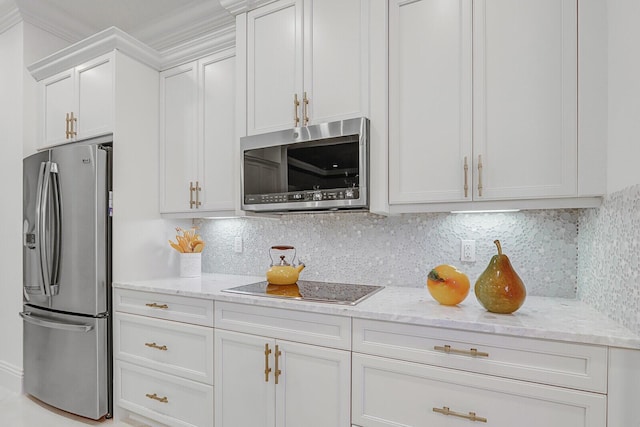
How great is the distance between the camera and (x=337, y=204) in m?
1.78

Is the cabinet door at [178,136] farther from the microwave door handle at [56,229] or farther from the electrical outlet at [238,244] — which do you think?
the microwave door handle at [56,229]

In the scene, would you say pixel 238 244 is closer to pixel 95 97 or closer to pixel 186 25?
pixel 95 97

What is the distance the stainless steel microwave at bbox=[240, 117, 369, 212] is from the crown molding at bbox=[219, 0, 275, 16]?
78 cm

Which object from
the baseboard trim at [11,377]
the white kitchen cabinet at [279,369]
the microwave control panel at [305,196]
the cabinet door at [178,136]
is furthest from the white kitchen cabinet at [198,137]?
the baseboard trim at [11,377]

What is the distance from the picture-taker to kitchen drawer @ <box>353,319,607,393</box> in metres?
1.15

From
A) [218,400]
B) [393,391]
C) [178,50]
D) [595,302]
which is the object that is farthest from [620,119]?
[178,50]

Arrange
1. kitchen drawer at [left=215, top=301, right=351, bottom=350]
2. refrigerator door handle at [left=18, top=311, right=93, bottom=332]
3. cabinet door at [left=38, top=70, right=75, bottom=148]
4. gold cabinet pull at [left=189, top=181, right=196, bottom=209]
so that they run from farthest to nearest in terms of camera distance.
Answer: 1. cabinet door at [left=38, top=70, right=75, bottom=148]
2. gold cabinet pull at [left=189, top=181, right=196, bottom=209]
3. refrigerator door handle at [left=18, top=311, right=93, bottom=332]
4. kitchen drawer at [left=215, top=301, right=351, bottom=350]

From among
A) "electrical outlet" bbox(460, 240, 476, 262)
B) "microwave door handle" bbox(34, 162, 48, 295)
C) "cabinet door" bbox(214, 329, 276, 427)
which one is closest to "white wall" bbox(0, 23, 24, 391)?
"microwave door handle" bbox(34, 162, 48, 295)

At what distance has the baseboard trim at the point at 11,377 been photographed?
2.61m

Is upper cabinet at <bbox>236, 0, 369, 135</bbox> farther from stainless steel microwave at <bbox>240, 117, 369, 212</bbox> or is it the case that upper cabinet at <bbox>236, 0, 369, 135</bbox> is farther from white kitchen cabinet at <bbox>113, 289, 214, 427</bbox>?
white kitchen cabinet at <bbox>113, 289, 214, 427</bbox>

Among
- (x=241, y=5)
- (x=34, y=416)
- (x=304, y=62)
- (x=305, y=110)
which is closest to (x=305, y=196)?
(x=305, y=110)

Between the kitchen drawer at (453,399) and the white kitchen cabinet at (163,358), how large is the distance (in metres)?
0.87

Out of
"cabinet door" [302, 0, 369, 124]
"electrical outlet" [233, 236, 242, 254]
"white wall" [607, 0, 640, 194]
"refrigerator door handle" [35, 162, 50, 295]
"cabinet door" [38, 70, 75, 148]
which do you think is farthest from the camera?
"electrical outlet" [233, 236, 242, 254]

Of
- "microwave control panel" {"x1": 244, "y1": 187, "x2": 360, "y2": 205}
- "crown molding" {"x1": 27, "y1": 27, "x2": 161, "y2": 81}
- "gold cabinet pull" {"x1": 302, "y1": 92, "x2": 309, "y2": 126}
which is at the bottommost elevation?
"microwave control panel" {"x1": 244, "y1": 187, "x2": 360, "y2": 205}
